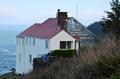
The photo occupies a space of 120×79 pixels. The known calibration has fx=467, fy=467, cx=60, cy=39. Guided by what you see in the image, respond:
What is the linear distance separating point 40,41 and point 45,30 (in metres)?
1.95

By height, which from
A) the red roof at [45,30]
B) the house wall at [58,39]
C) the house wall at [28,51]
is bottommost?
the house wall at [28,51]

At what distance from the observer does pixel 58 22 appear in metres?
53.0

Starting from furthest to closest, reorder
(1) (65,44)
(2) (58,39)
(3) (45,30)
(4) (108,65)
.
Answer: (3) (45,30), (1) (65,44), (2) (58,39), (4) (108,65)

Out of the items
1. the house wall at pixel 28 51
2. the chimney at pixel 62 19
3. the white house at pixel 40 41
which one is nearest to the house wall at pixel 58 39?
the white house at pixel 40 41

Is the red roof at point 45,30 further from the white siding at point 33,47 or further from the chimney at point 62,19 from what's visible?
the chimney at point 62,19

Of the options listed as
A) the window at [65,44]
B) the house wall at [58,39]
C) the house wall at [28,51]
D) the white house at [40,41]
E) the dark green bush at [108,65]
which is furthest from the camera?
the house wall at [28,51]

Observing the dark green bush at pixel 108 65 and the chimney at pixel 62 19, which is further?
the chimney at pixel 62 19

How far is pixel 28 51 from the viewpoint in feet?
190

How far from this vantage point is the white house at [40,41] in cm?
5009

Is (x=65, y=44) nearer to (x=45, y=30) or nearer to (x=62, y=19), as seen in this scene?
(x=62, y=19)

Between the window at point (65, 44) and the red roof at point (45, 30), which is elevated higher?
the red roof at point (45, 30)

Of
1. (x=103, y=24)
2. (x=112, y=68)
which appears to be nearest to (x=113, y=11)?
(x=103, y=24)

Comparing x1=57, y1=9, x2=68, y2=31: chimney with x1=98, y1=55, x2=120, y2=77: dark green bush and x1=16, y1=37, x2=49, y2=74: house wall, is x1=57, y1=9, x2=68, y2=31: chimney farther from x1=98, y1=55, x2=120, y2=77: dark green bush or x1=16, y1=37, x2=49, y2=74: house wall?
x1=98, y1=55, x2=120, y2=77: dark green bush

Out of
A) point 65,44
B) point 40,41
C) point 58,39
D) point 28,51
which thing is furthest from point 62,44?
point 28,51
